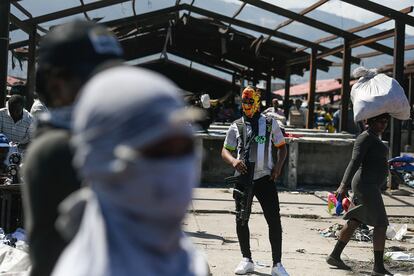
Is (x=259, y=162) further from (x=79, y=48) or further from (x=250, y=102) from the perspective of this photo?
(x=79, y=48)

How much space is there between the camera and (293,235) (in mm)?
9016

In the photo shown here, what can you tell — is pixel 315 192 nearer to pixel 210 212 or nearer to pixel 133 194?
pixel 210 212

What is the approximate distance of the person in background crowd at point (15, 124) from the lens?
840cm

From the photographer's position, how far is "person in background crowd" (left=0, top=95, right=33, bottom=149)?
→ 8.40 meters

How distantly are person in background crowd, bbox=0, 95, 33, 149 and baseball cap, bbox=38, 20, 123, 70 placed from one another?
6505 millimetres

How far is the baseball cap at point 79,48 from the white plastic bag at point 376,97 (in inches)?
209

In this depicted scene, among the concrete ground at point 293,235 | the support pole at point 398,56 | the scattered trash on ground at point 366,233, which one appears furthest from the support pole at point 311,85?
the scattered trash on ground at point 366,233

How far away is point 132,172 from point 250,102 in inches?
203

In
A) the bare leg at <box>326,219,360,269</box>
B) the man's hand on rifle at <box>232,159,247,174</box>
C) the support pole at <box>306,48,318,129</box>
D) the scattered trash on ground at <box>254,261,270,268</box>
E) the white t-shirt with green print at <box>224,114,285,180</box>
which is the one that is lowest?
the scattered trash on ground at <box>254,261,270,268</box>

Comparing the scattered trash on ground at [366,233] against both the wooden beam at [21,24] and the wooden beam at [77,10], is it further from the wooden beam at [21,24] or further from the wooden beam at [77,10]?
the wooden beam at [21,24]

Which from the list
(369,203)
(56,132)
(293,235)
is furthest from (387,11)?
(56,132)

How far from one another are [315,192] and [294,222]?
3.09m

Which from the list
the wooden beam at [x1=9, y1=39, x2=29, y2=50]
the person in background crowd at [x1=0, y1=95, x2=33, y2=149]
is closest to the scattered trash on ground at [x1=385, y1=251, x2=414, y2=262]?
the person in background crowd at [x1=0, y1=95, x2=33, y2=149]

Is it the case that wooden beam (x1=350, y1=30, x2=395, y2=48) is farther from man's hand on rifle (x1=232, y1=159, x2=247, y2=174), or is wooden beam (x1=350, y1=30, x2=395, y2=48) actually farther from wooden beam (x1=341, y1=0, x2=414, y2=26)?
man's hand on rifle (x1=232, y1=159, x2=247, y2=174)
